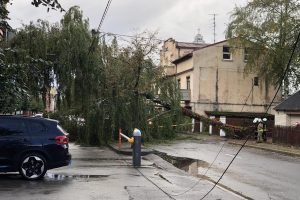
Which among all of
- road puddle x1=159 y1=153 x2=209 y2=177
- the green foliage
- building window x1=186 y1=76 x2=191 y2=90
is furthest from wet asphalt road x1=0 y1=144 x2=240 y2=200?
building window x1=186 y1=76 x2=191 y2=90

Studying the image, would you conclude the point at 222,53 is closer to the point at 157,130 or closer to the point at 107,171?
the point at 157,130

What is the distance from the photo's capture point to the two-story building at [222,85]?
54000 millimetres

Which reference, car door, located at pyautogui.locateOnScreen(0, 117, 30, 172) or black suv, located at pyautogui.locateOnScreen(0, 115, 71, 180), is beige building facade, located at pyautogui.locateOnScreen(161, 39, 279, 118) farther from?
car door, located at pyautogui.locateOnScreen(0, 117, 30, 172)

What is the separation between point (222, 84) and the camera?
54.5 m

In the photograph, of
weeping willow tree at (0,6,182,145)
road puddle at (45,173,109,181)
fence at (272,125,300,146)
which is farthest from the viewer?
fence at (272,125,300,146)

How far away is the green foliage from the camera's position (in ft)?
144

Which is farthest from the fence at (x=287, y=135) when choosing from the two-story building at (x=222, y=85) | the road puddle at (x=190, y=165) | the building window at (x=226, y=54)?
the building window at (x=226, y=54)

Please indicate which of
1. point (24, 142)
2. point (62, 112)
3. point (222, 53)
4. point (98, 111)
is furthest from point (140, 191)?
point (222, 53)

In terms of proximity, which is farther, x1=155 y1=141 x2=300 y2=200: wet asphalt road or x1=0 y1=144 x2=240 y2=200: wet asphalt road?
x1=155 y1=141 x2=300 y2=200: wet asphalt road

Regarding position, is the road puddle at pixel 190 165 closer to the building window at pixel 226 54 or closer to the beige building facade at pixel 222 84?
the beige building facade at pixel 222 84

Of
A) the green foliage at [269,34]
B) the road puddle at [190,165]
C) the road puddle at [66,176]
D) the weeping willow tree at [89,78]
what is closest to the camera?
the road puddle at [66,176]

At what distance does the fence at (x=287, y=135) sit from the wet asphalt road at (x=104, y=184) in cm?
1815

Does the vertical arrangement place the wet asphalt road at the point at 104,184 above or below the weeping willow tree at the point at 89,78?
below

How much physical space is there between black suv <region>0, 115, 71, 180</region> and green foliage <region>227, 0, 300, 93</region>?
1277 inches
